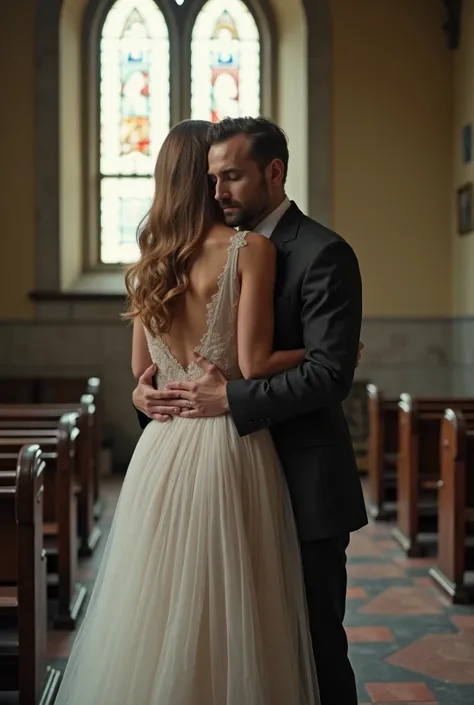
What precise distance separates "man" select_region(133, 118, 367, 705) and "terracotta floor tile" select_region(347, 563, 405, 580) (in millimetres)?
2688

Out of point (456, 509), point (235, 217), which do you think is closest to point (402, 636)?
point (456, 509)

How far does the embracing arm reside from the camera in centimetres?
219

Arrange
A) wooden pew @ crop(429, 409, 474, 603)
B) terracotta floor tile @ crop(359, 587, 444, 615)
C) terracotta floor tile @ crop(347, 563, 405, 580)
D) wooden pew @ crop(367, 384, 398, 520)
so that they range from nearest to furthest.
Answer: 1. terracotta floor tile @ crop(359, 587, 444, 615)
2. wooden pew @ crop(429, 409, 474, 603)
3. terracotta floor tile @ crop(347, 563, 405, 580)
4. wooden pew @ crop(367, 384, 398, 520)

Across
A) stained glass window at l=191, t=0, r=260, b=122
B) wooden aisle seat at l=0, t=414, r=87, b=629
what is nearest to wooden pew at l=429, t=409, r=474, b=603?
wooden aisle seat at l=0, t=414, r=87, b=629

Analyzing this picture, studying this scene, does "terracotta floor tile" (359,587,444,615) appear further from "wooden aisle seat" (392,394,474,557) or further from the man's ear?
the man's ear

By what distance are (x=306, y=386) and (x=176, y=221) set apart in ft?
1.67

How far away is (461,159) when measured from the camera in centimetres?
Result: 830

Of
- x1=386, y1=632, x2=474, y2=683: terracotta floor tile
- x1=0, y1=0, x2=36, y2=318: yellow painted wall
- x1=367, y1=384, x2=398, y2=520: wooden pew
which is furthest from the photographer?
x1=0, y1=0, x2=36, y2=318: yellow painted wall

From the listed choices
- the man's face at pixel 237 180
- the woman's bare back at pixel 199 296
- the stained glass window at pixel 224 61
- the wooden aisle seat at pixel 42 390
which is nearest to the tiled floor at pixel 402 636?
the woman's bare back at pixel 199 296

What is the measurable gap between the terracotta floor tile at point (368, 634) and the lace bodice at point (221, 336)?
77.7 inches

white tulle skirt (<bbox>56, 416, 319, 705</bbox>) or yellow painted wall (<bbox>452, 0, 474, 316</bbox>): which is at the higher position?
yellow painted wall (<bbox>452, 0, 474, 316</bbox>)

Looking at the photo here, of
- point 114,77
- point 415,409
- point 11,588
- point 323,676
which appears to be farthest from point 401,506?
point 114,77

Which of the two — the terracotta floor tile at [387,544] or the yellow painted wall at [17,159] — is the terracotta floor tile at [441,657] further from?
the yellow painted wall at [17,159]

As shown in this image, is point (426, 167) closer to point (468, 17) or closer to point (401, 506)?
point (468, 17)
